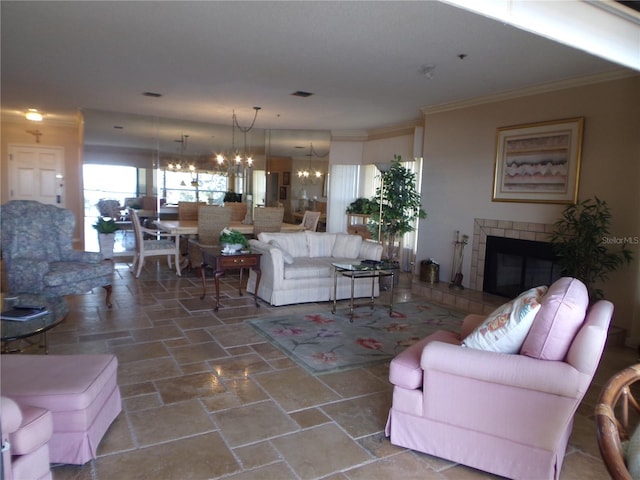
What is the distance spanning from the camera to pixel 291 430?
2496 millimetres

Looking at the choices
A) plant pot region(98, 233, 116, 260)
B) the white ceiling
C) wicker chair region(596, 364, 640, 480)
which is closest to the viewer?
wicker chair region(596, 364, 640, 480)

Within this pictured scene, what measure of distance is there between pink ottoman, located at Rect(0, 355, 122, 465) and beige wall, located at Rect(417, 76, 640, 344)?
4696 millimetres

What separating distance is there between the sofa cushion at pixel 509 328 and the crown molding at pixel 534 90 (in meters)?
3.30

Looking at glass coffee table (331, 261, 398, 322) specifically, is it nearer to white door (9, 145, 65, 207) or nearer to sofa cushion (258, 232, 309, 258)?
sofa cushion (258, 232, 309, 258)

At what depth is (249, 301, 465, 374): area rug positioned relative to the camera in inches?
141

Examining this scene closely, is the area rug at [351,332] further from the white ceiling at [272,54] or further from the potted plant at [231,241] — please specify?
the white ceiling at [272,54]

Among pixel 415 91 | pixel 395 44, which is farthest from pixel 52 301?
pixel 415 91

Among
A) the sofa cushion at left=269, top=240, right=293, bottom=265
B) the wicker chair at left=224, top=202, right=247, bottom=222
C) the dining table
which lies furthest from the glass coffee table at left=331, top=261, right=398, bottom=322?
the wicker chair at left=224, top=202, right=247, bottom=222

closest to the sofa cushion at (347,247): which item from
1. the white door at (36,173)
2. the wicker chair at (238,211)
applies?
the wicker chair at (238,211)

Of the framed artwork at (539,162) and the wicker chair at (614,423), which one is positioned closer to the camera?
the wicker chair at (614,423)

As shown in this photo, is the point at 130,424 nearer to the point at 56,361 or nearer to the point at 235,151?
the point at 56,361

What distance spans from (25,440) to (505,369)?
2.06m

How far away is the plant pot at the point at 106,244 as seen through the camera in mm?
7408

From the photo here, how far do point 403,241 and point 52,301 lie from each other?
6019 mm
